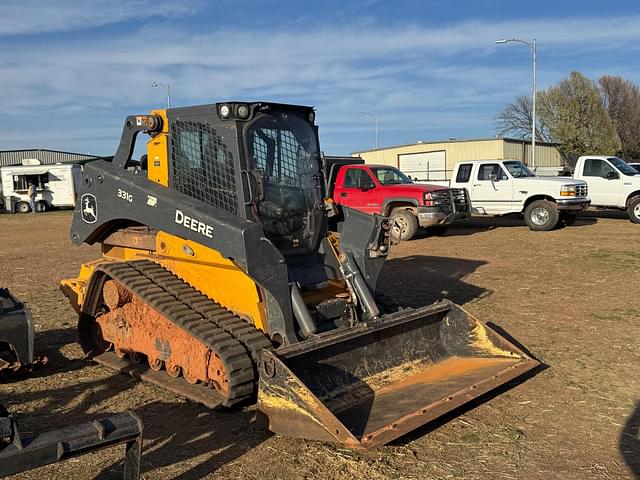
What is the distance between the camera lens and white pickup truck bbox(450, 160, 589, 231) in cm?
1786

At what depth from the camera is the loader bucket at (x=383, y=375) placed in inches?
166

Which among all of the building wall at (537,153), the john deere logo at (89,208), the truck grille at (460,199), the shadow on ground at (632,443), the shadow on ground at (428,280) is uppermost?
the building wall at (537,153)

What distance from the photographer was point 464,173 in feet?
64.0

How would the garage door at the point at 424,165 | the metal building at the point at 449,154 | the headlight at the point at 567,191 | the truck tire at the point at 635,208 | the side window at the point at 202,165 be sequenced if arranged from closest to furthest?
the side window at the point at 202,165, the headlight at the point at 567,191, the truck tire at the point at 635,208, the metal building at the point at 449,154, the garage door at the point at 424,165

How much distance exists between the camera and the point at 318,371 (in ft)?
16.1

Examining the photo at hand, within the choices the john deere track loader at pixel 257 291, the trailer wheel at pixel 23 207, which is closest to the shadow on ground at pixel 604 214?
the john deere track loader at pixel 257 291

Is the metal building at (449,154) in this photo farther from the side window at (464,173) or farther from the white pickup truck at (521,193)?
the white pickup truck at (521,193)

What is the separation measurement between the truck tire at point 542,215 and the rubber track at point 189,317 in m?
14.4

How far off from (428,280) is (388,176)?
6940 millimetres

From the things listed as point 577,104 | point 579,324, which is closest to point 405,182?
point 579,324

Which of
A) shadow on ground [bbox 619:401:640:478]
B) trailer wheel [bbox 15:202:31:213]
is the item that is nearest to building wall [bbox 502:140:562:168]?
trailer wheel [bbox 15:202:31:213]

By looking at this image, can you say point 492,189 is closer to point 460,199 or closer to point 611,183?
point 460,199

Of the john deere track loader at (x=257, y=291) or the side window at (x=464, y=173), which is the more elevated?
the side window at (x=464, y=173)

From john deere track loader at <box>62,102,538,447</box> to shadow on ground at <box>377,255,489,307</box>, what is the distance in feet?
9.20
